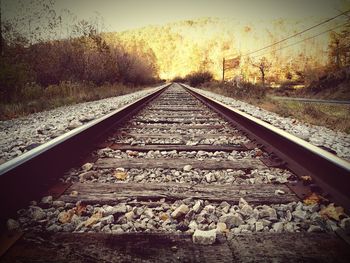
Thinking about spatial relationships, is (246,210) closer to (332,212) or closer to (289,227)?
(289,227)

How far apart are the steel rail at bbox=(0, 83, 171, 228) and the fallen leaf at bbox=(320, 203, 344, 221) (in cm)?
177

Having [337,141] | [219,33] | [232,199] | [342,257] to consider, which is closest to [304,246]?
[342,257]

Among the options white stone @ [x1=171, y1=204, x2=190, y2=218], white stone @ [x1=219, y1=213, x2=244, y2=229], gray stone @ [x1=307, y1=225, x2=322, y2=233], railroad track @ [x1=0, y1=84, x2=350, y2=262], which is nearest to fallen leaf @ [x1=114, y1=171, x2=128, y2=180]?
railroad track @ [x1=0, y1=84, x2=350, y2=262]

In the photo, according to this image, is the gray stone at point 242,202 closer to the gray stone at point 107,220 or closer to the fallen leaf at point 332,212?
the fallen leaf at point 332,212

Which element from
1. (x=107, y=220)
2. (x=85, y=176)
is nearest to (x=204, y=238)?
(x=107, y=220)

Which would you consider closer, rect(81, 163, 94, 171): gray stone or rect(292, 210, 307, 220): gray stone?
rect(292, 210, 307, 220): gray stone

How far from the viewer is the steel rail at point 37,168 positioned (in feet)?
5.10

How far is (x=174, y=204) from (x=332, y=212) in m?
0.91

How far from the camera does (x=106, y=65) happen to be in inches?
690

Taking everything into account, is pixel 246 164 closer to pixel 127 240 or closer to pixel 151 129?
pixel 127 240

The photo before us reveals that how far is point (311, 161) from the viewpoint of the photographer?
208 cm

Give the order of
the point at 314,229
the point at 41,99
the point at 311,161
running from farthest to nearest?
the point at 41,99, the point at 311,161, the point at 314,229

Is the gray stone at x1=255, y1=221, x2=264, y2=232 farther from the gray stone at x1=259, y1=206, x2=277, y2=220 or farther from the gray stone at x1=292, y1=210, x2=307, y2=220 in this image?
the gray stone at x1=292, y1=210, x2=307, y2=220

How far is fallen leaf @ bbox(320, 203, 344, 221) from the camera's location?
59.6 inches
